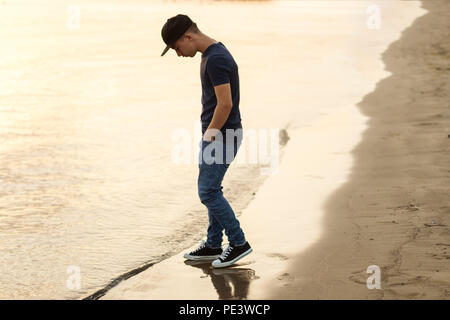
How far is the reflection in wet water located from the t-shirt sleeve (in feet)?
4.49

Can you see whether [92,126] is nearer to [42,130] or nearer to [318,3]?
[42,130]

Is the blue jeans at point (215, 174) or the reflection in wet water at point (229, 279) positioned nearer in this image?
the reflection in wet water at point (229, 279)

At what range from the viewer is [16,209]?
732cm

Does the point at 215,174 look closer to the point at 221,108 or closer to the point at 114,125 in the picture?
the point at 221,108

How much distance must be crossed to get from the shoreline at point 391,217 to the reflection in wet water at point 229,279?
244mm

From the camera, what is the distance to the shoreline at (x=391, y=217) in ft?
16.3

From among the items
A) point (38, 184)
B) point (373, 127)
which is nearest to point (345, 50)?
point (373, 127)

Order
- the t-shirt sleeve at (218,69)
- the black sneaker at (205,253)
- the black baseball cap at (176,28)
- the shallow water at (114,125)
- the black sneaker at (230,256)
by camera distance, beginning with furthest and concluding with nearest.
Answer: the shallow water at (114,125) < the black sneaker at (205,253) < the black sneaker at (230,256) < the black baseball cap at (176,28) < the t-shirt sleeve at (218,69)

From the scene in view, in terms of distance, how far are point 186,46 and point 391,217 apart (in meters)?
2.45

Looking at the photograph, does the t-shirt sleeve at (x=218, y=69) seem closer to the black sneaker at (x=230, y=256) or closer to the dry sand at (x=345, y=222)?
the black sneaker at (x=230, y=256)

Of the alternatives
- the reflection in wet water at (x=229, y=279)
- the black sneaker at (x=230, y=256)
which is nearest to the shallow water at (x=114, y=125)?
the reflection in wet water at (x=229, y=279)

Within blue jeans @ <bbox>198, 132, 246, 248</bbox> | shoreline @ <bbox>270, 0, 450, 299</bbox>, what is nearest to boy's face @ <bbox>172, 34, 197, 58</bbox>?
blue jeans @ <bbox>198, 132, 246, 248</bbox>

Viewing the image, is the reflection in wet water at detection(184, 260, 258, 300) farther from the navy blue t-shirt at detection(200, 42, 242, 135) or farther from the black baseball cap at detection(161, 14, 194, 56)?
the black baseball cap at detection(161, 14, 194, 56)

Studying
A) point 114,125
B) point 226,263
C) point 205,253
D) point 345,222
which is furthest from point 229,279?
point 114,125
